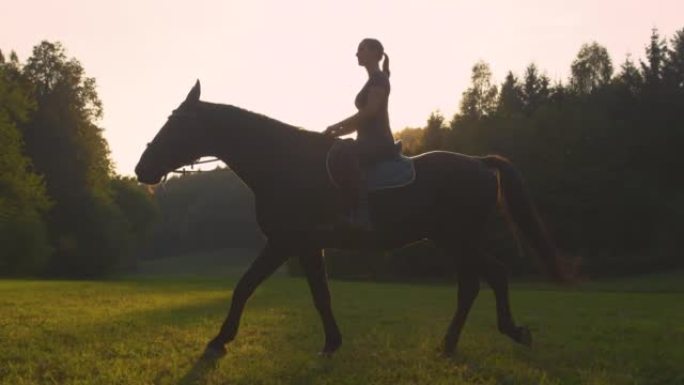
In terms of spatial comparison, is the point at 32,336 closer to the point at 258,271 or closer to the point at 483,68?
the point at 258,271

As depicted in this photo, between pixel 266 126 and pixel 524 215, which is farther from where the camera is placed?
pixel 524 215

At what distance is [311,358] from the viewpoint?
8688 millimetres

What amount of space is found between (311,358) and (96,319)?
6859 mm

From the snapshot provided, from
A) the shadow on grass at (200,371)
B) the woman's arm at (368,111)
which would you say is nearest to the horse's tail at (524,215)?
the woman's arm at (368,111)

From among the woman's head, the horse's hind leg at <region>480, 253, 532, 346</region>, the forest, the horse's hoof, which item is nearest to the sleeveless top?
the woman's head

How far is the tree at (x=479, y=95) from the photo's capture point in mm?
85000

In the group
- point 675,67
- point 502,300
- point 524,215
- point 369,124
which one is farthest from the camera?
point 675,67

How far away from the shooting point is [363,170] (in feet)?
28.0

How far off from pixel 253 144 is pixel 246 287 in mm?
1740

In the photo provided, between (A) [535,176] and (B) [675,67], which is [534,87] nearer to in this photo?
(B) [675,67]

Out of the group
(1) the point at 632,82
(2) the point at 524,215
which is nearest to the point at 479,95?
(1) the point at 632,82

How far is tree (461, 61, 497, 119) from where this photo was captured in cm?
8500

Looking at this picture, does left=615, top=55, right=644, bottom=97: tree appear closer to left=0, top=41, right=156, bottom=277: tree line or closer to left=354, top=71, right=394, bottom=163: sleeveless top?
left=0, top=41, right=156, bottom=277: tree line

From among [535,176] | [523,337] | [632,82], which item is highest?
[632,82]
